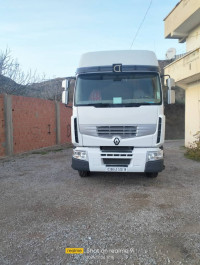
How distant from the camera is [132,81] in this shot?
5363 millimetres

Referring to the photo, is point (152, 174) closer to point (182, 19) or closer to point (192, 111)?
point (192, 111)

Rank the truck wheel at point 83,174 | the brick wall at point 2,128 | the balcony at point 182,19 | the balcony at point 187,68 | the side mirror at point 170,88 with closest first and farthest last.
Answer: the side mirror at point 170,88, the truck wheel at point 83,174, the brick wall at point 2,128, the balcony at point 187,68, the balcony at point 182,19

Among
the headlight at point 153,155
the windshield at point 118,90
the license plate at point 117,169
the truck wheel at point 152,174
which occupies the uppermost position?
the windshield at point 118,90

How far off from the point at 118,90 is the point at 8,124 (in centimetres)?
576

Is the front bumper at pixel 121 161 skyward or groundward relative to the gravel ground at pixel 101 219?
skyward

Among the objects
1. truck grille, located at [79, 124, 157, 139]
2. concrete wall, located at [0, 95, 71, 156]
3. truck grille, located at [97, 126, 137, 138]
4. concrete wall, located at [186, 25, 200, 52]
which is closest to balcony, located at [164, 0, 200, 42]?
concrete wall, located at [186, 25, 200, 52]

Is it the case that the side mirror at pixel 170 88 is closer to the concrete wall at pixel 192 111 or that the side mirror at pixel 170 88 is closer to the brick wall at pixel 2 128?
the concrete wall at pixel 192 111

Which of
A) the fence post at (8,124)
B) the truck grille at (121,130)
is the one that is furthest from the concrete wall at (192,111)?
the fence post at (8,124)

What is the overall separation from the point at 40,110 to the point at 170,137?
19.3 metres

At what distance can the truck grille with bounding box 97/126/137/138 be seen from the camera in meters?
5.12

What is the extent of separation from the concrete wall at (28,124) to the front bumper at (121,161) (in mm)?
5116

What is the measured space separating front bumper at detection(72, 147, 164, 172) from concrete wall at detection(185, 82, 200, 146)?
272 inches

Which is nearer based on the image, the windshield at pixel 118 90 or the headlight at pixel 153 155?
the headlight at pixel 153 155

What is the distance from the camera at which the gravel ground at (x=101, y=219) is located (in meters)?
2.72
